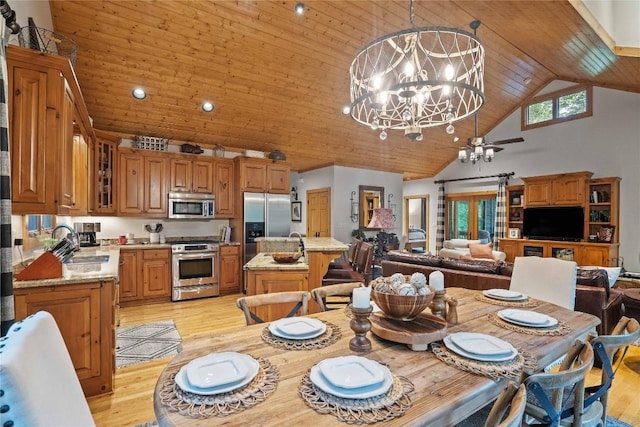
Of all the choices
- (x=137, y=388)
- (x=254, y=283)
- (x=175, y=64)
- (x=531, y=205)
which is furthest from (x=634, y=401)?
(x=175, y=64)

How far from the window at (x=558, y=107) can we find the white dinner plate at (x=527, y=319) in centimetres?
703

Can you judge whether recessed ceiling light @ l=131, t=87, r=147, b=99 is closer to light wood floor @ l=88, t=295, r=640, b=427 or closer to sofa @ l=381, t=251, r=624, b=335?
light wood floor @ l=88, t=295, r=640, b=427

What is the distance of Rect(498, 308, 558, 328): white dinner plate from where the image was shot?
156 cm

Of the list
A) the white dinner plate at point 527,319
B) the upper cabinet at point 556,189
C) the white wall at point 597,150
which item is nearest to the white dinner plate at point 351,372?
the white dinner plate at point 527,319

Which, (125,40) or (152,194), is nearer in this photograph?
(125,40)

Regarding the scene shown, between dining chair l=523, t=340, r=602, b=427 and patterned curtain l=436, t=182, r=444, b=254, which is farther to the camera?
patterned curtain l=436, t=182, r=444, b=254

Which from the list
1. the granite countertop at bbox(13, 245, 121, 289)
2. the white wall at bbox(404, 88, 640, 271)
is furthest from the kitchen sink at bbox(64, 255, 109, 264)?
the white wall at bbox(404, 88, 640, 271)

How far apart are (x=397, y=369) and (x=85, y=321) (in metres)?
2.34

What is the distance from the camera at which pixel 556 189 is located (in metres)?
6.45

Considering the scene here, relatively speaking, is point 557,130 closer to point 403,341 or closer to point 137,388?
point 403,341

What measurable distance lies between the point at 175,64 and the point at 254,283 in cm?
334

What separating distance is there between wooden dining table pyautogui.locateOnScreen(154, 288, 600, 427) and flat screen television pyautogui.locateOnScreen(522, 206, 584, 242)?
5.71 metres

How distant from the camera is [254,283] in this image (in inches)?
112

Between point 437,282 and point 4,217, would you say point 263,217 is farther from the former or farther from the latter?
point 437,282
